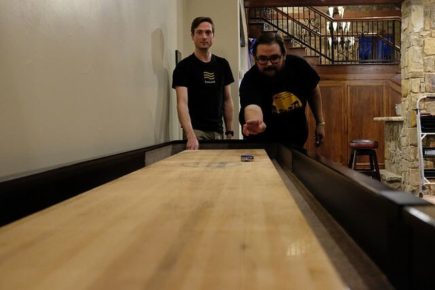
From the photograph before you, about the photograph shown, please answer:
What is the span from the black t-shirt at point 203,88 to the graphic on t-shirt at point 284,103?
0.59 meters

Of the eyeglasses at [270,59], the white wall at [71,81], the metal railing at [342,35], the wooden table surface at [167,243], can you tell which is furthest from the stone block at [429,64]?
the wooden table surface at [167,243]

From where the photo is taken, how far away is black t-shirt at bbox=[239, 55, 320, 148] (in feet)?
8.54

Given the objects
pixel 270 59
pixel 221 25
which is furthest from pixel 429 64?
pixel 270 59

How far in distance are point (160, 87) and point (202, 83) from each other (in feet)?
1.17

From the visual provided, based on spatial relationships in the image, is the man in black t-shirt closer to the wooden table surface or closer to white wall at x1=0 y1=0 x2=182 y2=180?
Result: white wall at x1=0 y1=0 x2=182 y2=180

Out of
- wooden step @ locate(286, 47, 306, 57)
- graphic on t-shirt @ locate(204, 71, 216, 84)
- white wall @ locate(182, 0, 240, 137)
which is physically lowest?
graphic on t-shirt @ locate(204, 71, 216, 84)

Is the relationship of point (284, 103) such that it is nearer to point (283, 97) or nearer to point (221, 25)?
point (283, 97)

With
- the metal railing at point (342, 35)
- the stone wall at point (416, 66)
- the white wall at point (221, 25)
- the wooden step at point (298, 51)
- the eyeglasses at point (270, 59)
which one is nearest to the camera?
the eyeglasses at point (270, 59)

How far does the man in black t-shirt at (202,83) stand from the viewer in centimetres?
293

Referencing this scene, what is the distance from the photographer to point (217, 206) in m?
0.97

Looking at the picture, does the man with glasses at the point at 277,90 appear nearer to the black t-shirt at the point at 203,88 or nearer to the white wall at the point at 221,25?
the black t-shirt at the point at 203,88

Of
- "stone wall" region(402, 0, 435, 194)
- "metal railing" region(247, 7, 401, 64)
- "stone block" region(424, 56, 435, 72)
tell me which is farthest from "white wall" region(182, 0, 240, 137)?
"metal railing" region(247, 7, 401, 64)

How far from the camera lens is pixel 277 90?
103 inches

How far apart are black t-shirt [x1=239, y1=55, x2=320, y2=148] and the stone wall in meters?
3.51
